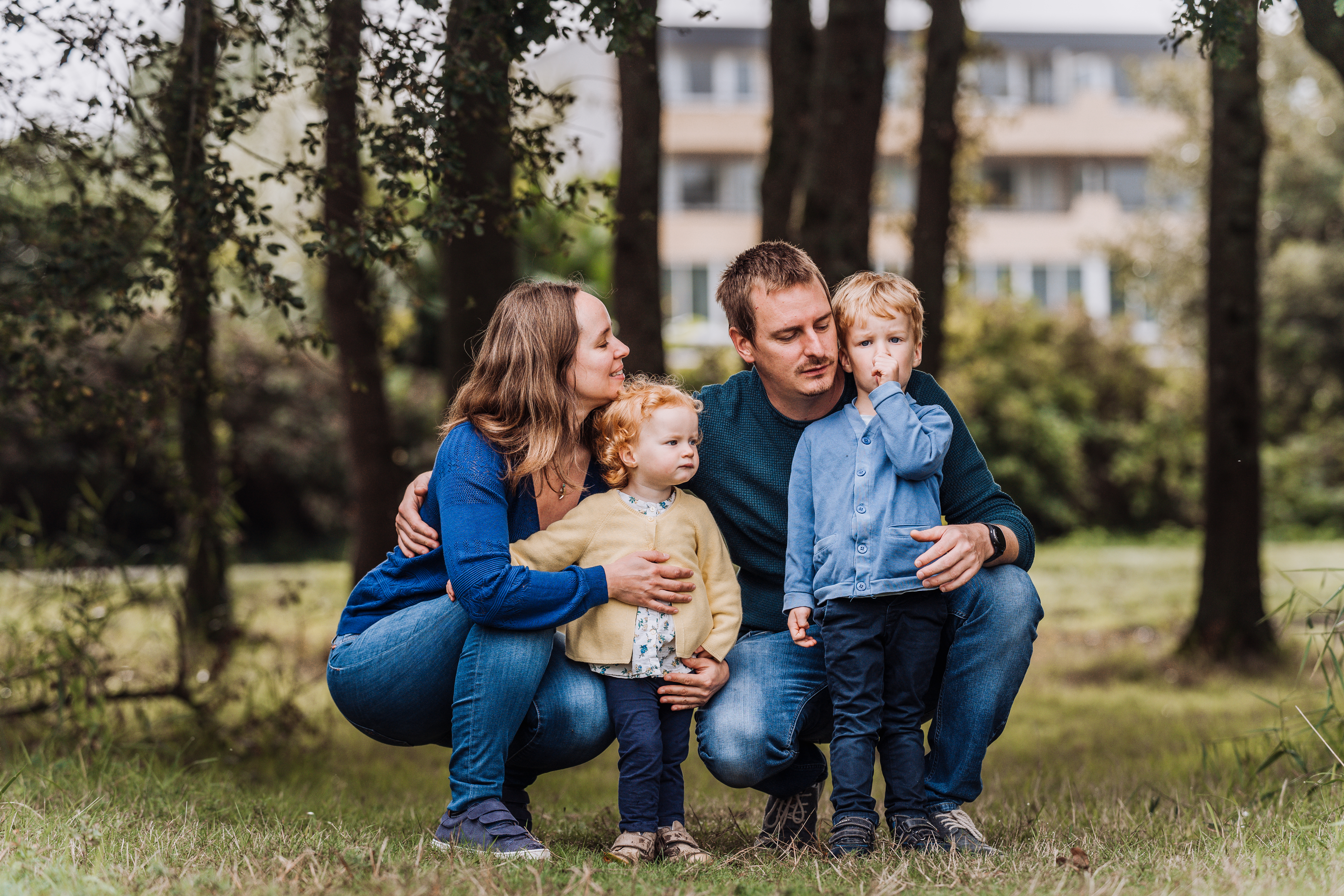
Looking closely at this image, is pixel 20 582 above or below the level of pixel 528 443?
below

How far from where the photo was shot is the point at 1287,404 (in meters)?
20.8

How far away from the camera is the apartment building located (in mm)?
28797

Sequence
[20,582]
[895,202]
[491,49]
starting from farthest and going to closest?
[895,202], [20,582], [491,49]

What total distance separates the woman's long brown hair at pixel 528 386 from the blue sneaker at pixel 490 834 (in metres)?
0.84

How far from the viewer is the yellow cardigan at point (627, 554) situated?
10.6 feet

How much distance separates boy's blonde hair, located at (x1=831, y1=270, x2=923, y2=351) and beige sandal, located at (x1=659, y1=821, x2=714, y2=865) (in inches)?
55.2

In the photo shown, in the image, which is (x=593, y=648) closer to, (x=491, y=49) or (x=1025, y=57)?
(x=491, y=49)

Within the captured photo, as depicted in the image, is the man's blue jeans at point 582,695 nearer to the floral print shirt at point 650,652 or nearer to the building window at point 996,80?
the floral print shirt at point 650,652

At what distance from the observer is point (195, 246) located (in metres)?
4.53

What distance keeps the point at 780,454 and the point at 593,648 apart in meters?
0.83

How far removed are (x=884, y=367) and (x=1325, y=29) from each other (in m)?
2.30

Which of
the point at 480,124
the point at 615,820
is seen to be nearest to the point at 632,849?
the point at 615,820

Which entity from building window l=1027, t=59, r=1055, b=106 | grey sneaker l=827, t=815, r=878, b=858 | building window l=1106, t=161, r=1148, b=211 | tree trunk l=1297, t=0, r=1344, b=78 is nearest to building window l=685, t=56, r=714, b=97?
building window l=1027, t=59, r=1055, b=106

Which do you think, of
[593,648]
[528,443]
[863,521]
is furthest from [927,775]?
[528,443]
